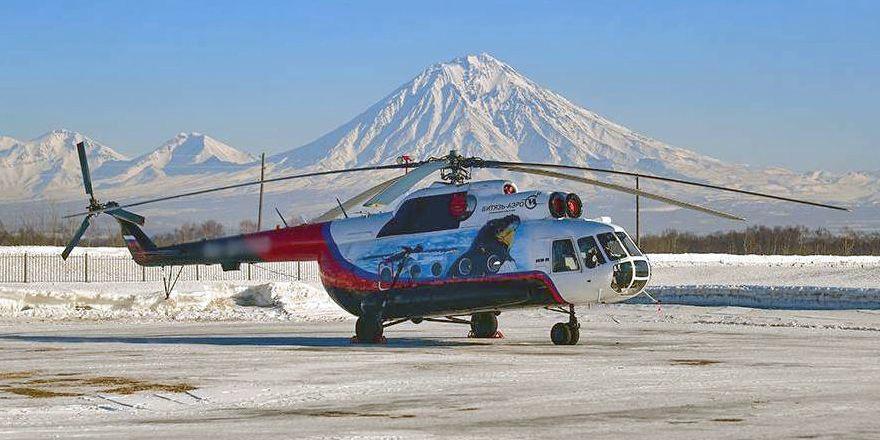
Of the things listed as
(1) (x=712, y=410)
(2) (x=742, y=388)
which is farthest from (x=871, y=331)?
(1) (x=712, y=410)

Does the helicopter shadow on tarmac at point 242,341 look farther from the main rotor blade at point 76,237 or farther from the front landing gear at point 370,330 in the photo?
A: the main rotor blade at point 76,237

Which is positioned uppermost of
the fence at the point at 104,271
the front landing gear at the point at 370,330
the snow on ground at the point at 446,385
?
the fence at the point at 104,271

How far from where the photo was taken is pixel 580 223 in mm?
24031

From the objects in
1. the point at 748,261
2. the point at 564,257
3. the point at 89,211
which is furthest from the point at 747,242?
the point at 564,257

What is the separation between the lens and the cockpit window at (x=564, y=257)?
23.7m

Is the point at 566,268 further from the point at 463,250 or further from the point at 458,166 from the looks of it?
the point at 458,166

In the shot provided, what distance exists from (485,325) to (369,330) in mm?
2605

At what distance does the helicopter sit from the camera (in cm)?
2366

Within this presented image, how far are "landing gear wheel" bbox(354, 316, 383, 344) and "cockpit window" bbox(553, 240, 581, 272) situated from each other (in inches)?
167

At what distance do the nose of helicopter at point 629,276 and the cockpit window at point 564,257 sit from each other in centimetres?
72

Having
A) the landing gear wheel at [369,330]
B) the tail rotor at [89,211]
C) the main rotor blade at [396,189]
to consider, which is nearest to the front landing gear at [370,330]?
the landing gear wheel at [369,330]

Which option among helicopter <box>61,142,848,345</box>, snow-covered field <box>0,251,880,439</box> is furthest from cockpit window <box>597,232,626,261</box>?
snow-covered field <box>0,251,880,439</box>

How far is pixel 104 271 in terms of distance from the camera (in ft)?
204

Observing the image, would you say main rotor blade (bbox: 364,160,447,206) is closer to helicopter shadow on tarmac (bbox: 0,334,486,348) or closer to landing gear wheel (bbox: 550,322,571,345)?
helicopter shadow on tarmac (bbox: 0,334,486,348)
